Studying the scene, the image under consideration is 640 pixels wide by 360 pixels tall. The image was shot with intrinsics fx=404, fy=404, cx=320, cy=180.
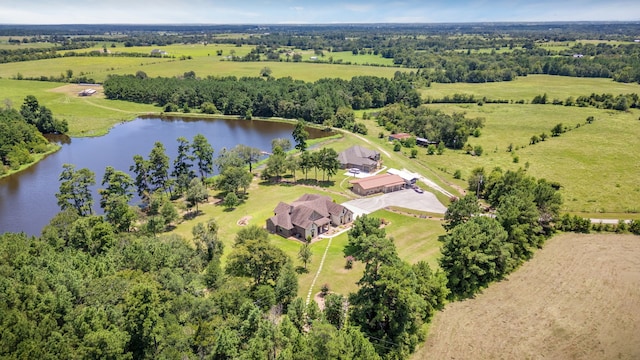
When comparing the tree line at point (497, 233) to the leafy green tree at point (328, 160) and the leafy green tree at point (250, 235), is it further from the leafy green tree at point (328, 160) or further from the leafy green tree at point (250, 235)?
the leafy green tree at point (328, 160)

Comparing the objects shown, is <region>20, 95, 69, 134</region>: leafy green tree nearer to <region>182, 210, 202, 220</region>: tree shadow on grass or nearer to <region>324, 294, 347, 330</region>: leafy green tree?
<region>182, 210, 202, 220</region>: tree shadow on grass

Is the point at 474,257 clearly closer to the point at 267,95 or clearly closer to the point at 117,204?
the point at 117,204

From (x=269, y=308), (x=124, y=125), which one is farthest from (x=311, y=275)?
(x=124, y=125)

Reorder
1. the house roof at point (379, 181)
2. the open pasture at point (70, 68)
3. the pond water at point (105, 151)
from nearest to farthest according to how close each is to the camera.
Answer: the pond water at point (105, 151) < the house roof at point (379, 181) < the open pasture at point (70, 68)

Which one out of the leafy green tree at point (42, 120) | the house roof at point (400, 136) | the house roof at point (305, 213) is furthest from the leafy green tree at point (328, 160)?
the leafy green tree at point (42, 120)

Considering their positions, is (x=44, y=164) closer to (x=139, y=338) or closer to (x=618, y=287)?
(x=139, y=338)

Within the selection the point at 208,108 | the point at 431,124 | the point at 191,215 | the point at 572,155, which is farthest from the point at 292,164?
the point at 208,108

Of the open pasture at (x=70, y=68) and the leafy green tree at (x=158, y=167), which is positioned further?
the open pasture at (x=70, y=68)
